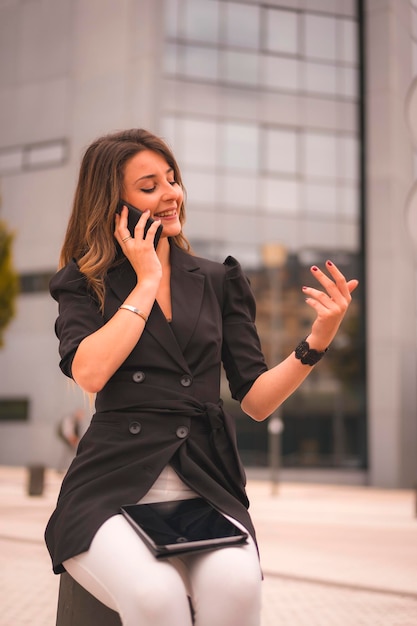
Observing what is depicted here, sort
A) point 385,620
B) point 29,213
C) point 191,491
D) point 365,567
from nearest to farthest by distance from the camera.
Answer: point 191,491
point 385,620
point 365,567
point 29,213

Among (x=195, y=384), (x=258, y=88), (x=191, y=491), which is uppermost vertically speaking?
(x=258, y=88)

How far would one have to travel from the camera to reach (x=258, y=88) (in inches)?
1167

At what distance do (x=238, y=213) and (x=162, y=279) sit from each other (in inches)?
1059

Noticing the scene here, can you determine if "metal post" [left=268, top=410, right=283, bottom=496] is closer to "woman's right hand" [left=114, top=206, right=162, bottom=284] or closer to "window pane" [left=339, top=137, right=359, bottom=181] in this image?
"window pane" [left=339, top=137, right=359, bottom=181]

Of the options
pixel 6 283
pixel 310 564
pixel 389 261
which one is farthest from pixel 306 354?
pixel 389 261

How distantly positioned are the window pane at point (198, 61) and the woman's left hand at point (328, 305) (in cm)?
2754

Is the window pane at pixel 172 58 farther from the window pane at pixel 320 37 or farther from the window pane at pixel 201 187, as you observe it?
the window pane at pixel 320 37

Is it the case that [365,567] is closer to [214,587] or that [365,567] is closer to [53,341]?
[214,587]

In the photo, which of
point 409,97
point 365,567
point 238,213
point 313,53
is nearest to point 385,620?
point 365,567

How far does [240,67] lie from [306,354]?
91.7 feet

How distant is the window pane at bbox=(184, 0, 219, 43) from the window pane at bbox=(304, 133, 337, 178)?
4.41 metres

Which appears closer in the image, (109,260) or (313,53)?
(109,260)

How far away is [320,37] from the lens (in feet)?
97.8

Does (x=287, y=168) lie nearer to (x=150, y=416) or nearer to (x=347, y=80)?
(x=347, y=80)
